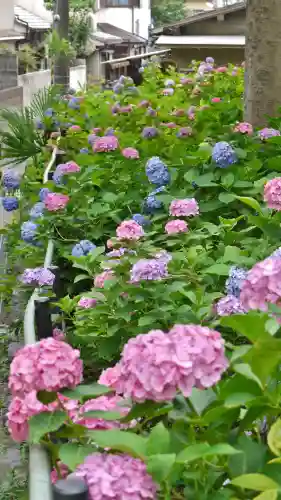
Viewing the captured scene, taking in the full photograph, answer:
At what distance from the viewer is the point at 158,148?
5.42 m

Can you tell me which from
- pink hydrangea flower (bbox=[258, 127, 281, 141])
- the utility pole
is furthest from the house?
pink hydrangea flower (bbox=[258, 127, 281, 141])

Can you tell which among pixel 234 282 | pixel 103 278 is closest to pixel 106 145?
pixel 103 278

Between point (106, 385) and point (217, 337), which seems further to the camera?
point (106, 385)

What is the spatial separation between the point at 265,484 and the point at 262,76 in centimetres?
413

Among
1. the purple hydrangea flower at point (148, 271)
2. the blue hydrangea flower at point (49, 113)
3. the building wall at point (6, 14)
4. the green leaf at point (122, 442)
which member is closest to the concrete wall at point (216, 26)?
the building wall at point (6, 14)

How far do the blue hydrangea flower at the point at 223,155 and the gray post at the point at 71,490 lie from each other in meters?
3.22

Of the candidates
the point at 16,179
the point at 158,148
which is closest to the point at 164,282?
the point at 158,148

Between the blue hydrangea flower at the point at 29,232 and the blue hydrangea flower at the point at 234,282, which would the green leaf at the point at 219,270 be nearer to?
the blue hydrangea flower at the point at 234,282

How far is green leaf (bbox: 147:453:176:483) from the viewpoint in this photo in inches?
55.8

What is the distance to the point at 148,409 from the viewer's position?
5.39ft

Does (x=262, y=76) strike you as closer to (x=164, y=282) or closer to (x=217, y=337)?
(x=164, y=282)

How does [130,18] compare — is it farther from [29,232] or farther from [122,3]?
[29,232]

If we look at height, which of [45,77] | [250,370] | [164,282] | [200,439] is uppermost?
[250,370]

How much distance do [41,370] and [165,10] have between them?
68.9 m
